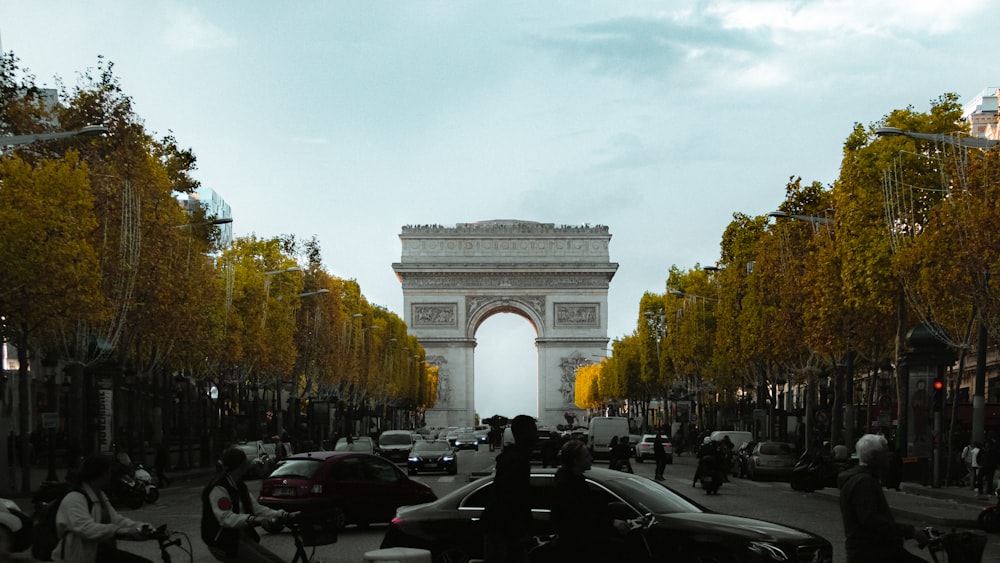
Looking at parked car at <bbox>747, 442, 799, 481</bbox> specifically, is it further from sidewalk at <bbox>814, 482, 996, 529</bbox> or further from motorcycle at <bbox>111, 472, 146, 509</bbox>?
motorcycle at <bbox>111, 472, 146, 509</bbox>

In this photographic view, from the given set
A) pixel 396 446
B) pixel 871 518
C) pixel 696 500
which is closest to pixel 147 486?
pixel 696 500

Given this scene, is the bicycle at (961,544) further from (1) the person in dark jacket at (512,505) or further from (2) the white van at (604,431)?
(2) the white van at (604,431)

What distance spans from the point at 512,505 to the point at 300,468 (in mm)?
12317

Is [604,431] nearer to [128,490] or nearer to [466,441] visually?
[128,490]

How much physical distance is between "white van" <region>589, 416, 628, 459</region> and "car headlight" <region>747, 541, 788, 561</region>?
4774 cm

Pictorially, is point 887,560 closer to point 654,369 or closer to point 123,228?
point 123,228

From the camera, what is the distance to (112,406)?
42750 millimetres

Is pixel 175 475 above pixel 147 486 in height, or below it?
below

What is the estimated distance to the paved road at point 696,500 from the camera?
2003 centimetres

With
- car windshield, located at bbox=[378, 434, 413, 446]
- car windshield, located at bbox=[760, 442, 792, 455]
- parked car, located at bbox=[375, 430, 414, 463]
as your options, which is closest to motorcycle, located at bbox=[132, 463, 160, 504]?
car windshield, located at bbox=[760, 442, 792, 455]

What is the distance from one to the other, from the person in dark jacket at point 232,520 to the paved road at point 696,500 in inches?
56.1

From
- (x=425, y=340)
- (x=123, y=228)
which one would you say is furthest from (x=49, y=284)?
(x=425, y=340)

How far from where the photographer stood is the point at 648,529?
44.0 ft

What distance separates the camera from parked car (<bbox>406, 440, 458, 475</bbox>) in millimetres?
48438
